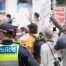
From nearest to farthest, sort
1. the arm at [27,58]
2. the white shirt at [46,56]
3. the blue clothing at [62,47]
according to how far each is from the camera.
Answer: the arm at [27,58]
the white shirt at [46,56]
the blue clothing at [62,47]

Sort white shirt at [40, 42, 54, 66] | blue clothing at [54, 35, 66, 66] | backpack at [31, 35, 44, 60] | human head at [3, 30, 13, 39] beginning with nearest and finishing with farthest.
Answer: human head at [3, 30, 13, 39]
white shirt at [40, 42, 54, 66]
blue clothing at [54, 35, 66, 66]
backpack at [31, 35, 44, 60]

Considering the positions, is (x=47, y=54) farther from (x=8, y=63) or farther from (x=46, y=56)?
(x=8, y=63)

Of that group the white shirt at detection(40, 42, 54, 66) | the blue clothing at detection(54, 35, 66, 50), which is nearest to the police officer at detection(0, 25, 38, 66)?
the white shirt at detection(40, 42, 54, 66)

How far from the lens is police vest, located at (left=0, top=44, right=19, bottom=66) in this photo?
6424 millimetres

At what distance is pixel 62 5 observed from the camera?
2023cm

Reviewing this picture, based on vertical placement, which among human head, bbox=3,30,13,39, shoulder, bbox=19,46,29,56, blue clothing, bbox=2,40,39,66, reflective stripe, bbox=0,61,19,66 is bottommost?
reflective stripe, bbox=0,61,19,66

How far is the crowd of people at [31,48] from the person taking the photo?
20.9 feet

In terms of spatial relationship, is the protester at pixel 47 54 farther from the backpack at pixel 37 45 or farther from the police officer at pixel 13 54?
the police officer at pixel 13 54

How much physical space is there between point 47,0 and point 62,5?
2.54 meters

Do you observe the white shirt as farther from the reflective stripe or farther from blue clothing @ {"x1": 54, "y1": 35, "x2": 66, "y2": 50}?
the reflective stripe

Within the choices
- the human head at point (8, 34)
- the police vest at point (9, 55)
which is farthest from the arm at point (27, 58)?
the human head at point (8, 34)

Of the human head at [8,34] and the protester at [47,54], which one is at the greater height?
the human head at [8,34]

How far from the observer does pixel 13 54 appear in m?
6.50

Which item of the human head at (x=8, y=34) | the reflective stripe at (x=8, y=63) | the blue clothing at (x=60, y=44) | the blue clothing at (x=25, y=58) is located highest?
the human head at (x=8, y=34)
